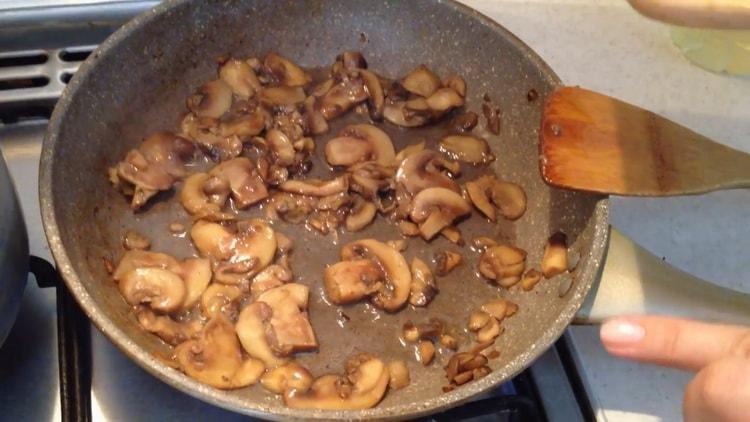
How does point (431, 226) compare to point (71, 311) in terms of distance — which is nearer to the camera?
point (71, 311)

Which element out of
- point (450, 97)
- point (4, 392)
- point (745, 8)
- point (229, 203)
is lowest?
point (4, 392)

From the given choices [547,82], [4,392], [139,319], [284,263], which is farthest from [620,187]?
[4,392]

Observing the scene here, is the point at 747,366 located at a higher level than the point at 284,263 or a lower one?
higher

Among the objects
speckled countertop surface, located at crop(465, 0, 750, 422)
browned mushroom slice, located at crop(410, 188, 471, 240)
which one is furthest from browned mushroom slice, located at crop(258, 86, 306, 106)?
speckled countertop surface, located at crop(465, 0, 750, 422)

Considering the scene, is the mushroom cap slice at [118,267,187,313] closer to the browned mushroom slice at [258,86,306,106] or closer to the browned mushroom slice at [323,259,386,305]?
the browned mushroom slice at [323,259,386,305]

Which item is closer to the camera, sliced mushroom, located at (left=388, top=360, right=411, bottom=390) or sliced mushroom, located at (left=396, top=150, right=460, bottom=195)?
sliced mushroom, located at (left=388, top=360, right=411, bottom=390)

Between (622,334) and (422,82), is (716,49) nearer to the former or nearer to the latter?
(422,82)

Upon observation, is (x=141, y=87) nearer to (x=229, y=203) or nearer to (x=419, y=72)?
(x=229, y=203)
